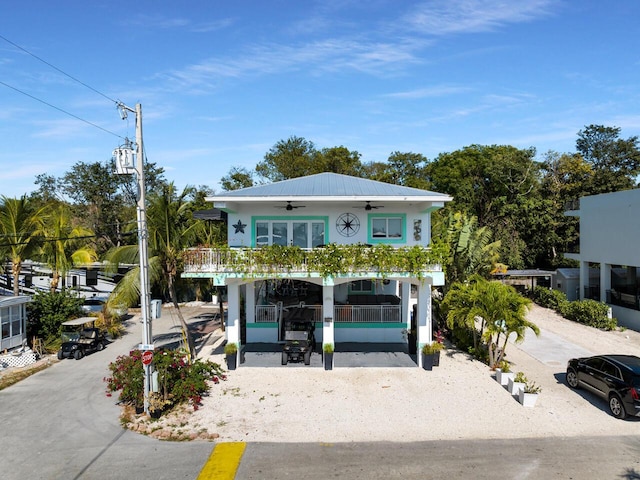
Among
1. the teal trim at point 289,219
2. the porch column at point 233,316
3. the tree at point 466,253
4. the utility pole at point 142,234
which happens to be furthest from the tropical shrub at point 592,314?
the utility pole at point 142,234

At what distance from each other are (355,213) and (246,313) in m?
6.66

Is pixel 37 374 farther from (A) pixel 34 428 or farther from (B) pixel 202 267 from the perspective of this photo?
(B) pixel 202 267

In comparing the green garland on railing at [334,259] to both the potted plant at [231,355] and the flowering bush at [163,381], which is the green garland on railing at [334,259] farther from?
the flowering bush at [163,381]

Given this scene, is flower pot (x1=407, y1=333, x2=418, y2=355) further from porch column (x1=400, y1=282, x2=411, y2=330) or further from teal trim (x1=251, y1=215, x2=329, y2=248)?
teal trim (x1=251, y1=215, x2=329, y2=248)

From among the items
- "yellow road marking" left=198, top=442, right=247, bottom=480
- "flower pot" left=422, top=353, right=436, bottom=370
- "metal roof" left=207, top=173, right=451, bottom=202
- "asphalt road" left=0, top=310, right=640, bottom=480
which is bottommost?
"asphalt road" left=0, top=310, right=640, bottom=480

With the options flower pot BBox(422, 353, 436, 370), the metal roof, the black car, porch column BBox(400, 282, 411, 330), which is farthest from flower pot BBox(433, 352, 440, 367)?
the metal roof

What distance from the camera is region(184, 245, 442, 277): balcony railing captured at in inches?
626

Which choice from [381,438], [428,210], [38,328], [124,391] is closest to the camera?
[381,438]

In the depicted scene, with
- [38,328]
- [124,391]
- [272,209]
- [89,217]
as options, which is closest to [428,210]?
[272,209]

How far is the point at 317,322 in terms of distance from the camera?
1958cm

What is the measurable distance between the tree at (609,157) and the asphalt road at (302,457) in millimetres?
34449

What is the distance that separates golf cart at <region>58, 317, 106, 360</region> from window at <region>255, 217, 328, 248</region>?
28.4 feet

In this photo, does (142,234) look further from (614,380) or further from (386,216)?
(614,380)

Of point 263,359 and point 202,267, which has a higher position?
point 202,267
